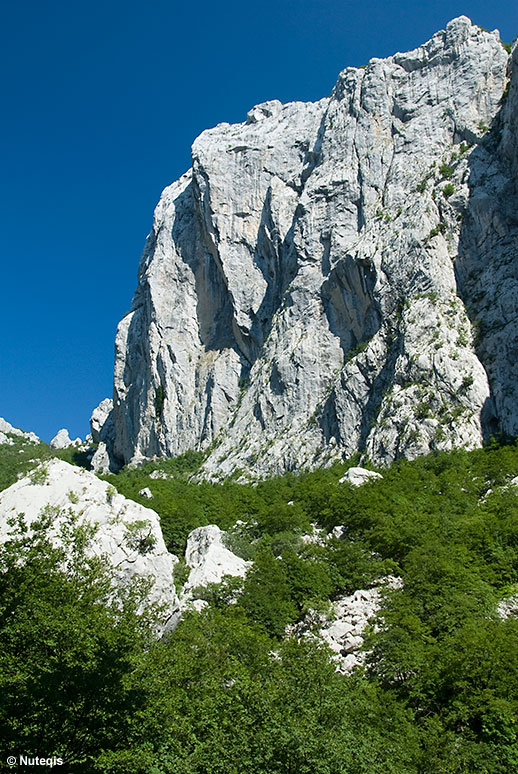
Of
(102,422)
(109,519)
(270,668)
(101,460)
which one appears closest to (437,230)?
(109,519)

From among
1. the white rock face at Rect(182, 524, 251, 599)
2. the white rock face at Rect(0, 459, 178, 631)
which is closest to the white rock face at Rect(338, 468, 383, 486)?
the white rock face at Rect(182, 524, 251, 599)

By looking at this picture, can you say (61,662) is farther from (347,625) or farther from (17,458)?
(17,458)

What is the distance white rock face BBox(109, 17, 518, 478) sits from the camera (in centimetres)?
5359

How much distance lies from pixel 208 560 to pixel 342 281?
136 feet

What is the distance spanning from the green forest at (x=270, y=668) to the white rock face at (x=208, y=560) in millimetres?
882

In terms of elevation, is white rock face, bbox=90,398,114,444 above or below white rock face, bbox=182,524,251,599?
above

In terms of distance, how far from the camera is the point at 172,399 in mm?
81438

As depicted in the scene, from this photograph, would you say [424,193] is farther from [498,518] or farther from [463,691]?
[463,691]

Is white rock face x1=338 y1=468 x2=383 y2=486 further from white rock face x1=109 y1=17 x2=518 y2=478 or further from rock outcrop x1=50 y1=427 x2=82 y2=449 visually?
rock outcrop x1=50 y1=427 x2=82 y2=449

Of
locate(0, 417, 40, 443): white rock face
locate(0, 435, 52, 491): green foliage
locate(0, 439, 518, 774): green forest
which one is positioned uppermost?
locate(0, 417, 40, 443): white rock face

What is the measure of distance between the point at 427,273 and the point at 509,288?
7.01 m

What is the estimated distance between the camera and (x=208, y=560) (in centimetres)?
3019

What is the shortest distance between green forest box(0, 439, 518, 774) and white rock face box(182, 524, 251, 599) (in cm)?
88

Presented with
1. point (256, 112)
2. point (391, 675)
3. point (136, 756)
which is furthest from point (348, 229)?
point (136, 756)
